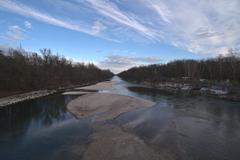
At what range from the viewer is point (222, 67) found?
62.1m

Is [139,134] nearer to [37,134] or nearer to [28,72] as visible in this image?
[37,134]

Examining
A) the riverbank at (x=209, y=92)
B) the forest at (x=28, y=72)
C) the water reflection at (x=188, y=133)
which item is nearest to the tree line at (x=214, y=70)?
the riverbank at (x=209, y=92)

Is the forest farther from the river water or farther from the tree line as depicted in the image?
the tree line

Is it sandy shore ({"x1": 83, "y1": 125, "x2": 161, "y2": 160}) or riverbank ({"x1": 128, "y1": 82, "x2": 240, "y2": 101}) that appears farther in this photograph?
riverbank ({"x1": 128, "y1": 82, "x2": 240, "y2": 101})

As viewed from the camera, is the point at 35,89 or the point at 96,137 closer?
the point at 96,137

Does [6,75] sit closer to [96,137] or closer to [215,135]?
[96,137]

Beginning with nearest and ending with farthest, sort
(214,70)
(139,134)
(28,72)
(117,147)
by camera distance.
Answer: (117,147)
(139,134)
(28,72)
(214,70)

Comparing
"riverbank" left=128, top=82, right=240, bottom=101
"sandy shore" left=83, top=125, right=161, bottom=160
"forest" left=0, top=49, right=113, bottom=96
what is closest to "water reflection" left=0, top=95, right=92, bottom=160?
"sandy shore" left=83, top=125, right=161, bottom=160

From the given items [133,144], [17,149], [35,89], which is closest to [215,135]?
[133,144]

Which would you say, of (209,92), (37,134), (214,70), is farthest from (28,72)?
(214,70)

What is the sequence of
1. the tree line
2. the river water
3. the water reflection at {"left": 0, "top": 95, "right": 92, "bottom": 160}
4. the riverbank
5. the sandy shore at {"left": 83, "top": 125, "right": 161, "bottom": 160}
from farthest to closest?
the tree line → the riverbank → the water reflection at {"left": 0, "top": 95, "right": 92, "bottom": 160} → the river water → the sandy shore at {"left": 83, "top": 125, "right": 161, "bottom": 160}

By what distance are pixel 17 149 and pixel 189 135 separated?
1176 centimetres

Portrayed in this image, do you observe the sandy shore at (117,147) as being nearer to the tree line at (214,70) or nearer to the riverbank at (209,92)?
the riverbank at (209,92)

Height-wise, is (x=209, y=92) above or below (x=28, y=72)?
below
